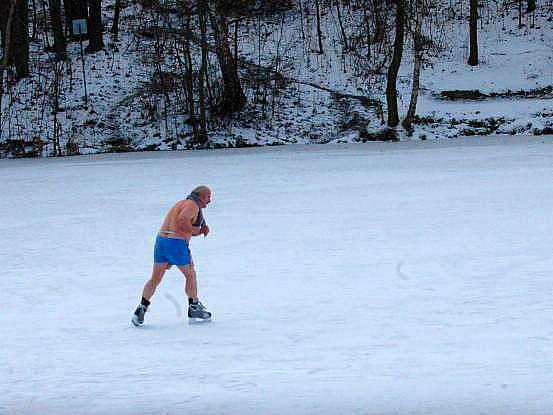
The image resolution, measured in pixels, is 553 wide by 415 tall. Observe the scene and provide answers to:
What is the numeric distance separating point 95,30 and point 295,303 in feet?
118

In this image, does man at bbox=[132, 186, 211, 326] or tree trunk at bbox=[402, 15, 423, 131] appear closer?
man at bbox=[132, 186, 211, 326]

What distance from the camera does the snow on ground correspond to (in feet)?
23.9

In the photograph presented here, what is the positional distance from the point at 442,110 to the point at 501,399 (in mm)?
32430

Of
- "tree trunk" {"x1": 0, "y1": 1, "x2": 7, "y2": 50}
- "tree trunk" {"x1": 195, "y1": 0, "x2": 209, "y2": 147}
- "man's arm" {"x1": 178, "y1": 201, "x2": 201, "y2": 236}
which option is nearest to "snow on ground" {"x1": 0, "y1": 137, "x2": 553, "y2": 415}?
"man's arm" {"x1": 178, "y1": 201, "x2": 201, "y2": 236}

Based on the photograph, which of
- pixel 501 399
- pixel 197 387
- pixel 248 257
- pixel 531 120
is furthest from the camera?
pixel 531 120

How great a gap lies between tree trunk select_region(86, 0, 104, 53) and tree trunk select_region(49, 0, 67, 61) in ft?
4.37

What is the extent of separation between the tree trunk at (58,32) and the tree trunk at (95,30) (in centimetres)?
133

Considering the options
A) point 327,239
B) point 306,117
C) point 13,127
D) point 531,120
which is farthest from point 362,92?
point 327,239

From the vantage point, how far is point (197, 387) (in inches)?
294

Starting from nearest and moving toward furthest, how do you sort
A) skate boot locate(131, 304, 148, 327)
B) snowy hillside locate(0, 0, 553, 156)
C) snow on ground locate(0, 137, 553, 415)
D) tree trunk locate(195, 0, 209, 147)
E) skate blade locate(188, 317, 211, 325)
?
snow on ground locate(0, 137, 553, 415), skate boot locate(131, 304, 148, 327), skate blade locate(188, 317, 211, 325), tree trunk locate(195, 0, 209, 147), snowy hillside locate(0, 0, 553, 156)

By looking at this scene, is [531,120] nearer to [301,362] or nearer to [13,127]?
[13,127]

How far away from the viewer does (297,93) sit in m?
40.6

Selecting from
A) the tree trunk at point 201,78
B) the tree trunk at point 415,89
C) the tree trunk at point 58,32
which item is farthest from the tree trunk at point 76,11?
the tree trunk at point 415,89

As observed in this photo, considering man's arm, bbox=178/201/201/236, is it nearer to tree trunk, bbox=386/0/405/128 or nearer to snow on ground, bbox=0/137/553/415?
snow on ground, bbox=0/137/553/415
